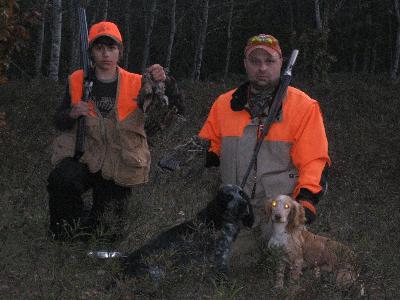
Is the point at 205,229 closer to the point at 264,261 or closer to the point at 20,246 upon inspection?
the point at 264,261

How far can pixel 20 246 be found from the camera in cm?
601

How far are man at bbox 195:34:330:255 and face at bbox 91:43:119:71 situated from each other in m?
1.22

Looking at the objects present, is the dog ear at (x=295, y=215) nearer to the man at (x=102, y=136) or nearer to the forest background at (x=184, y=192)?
the forest background at (x=184, y=192)

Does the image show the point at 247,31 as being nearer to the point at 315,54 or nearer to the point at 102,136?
the point at 315,54

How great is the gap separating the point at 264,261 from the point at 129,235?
6.28 feet

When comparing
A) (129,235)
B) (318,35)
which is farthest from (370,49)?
(129,235)

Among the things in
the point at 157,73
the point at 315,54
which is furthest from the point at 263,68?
the point at 315,54

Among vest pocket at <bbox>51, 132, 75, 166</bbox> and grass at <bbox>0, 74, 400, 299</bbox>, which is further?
vest pocket at <bbox>51, 132, 75, 166</bbox>

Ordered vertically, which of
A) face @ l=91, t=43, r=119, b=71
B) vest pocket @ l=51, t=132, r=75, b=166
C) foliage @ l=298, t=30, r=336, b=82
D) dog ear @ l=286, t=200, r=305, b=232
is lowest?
dog ear @ l=286, t=200, r=305, b=232

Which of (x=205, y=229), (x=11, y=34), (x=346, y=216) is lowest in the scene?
(x=346, y=216)

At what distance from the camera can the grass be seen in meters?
4.82

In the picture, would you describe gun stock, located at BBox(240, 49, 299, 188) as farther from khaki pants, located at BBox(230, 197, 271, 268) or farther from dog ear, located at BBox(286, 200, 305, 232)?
dog ear, located at BBox(286, 200, 305, 232)

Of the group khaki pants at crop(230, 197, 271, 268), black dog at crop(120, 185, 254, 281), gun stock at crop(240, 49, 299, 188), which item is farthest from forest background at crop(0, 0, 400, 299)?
gun stock at crop(240, 49, 299, 188)

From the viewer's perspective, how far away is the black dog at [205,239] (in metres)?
4.86
